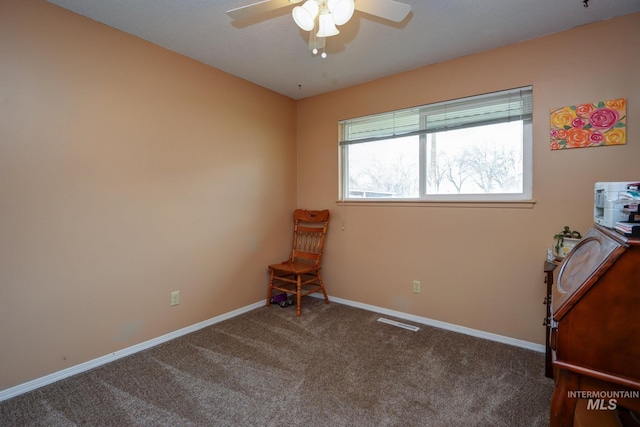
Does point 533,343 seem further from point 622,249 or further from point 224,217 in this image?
point 224,217

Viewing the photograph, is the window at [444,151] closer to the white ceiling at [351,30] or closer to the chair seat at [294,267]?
the white ceiling at [351,30]

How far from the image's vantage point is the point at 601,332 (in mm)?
893

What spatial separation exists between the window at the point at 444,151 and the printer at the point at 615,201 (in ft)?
2.96

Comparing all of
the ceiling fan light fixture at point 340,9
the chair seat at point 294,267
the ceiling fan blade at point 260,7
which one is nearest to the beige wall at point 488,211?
the chair seat at point 294,267

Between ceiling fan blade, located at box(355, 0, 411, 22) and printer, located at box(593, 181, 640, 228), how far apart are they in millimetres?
1236

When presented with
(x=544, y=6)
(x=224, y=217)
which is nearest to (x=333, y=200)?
(x=224, y=217)

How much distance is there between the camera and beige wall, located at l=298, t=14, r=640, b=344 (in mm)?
2002

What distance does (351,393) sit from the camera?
1.76 metres

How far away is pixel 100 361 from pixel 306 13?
252 centimetres

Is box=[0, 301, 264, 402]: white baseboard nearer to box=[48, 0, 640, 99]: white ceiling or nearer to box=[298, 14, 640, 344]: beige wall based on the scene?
box=[298, 14, 640, 344]: beige wall

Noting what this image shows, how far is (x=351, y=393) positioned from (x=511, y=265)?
1573mm

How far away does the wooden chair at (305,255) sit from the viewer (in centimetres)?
319

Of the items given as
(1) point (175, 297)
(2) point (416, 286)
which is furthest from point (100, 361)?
(2) point (416, 286)

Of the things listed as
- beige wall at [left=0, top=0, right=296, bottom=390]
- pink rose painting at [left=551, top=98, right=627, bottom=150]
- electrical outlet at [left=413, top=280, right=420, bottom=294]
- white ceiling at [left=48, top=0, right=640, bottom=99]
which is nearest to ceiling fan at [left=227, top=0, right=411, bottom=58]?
white ceiling at [left=48, top=0, right=640, bottom=99]
